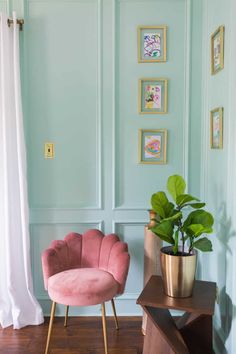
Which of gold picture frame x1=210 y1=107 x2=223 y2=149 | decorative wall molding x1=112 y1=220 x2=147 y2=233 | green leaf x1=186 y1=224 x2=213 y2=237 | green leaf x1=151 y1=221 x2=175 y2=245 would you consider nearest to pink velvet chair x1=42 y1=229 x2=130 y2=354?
decorative wall molding x1=112 y1=220 x2=147 y2=233

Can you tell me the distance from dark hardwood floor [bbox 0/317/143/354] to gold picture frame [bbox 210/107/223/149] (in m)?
1.48

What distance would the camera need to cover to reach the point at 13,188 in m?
2.68

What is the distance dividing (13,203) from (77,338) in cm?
109

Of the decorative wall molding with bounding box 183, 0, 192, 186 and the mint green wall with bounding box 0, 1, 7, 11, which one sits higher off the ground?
the mint green wall with bounding box 0, 1, 7, 11

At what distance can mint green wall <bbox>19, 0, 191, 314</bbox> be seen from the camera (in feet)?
8.93

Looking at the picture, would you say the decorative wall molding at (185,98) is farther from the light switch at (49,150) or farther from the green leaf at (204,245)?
the green leaf at (204,245)

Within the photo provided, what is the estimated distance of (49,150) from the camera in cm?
281

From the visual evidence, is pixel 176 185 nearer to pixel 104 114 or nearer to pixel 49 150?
pixel 104 114

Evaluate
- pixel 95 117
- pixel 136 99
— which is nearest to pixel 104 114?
pixel 95 117

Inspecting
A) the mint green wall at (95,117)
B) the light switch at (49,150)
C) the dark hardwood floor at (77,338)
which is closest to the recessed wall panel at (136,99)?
the mint green wall at (95,117)

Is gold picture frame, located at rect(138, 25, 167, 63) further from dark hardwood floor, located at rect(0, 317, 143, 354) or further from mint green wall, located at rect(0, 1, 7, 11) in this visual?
dark hardwood floor, located at rect(0, 317, 143, 354)

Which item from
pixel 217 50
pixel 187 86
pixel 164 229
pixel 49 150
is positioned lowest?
pixel 164 229

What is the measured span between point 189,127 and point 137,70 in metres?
0.60

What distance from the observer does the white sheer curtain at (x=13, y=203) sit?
2.61 metres
